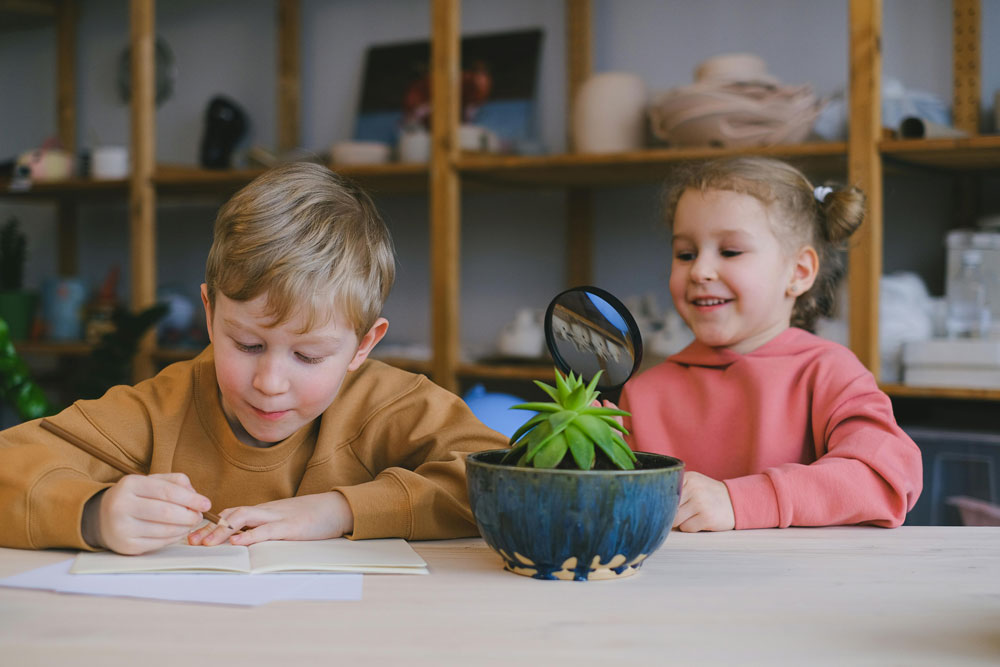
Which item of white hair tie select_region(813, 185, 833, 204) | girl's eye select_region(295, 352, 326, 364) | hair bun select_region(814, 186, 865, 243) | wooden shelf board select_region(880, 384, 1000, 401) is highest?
white hair tie select_region(813, 185, 833, 204)

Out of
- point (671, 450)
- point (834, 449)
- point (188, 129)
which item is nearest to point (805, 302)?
point (671, 450)

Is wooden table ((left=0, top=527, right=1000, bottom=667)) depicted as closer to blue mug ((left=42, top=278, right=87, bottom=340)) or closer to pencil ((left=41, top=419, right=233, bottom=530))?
pencil ((left=41, top=419, right=233, bottom=530))

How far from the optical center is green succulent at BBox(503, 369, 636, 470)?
2.17 feet

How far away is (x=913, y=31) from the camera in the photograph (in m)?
2.44

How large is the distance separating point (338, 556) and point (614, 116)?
6.08 ft

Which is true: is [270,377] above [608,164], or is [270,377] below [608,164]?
below

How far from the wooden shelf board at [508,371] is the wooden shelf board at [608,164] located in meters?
0.49

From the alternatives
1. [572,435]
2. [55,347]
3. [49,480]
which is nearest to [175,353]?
[55,347]

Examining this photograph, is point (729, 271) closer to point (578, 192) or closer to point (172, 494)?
point (172, 494)

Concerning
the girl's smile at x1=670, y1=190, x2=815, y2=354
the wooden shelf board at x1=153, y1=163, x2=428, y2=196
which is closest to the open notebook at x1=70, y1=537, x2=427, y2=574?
the girl's smile at x1=670, y1=190, x2=815, y2=354

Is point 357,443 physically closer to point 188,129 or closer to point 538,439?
point 538,439

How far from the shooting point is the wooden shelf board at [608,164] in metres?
2.13

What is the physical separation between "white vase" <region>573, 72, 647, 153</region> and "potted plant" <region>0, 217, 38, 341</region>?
6.61 ft

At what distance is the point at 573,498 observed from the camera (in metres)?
0.64
